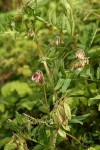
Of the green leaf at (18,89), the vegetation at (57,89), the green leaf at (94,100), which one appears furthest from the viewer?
the green leaf at (18,89)

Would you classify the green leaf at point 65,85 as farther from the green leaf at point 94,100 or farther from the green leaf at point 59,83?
the green leaf at point 94,100

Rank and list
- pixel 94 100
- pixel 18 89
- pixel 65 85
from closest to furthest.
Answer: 1. pixel 65 85
2. pixel 94 100
3. pixel 18 89

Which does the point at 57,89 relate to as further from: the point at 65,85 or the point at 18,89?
the point at 18,89

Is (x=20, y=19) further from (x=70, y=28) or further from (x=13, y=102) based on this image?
(x=13, y=102)

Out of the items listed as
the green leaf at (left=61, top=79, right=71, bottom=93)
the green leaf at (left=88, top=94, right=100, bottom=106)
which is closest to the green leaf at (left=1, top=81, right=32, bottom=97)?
the green leaf at (left=88, top=94, right=100, bottom=106)

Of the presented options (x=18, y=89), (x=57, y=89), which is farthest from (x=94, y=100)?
(x=18, y=89)

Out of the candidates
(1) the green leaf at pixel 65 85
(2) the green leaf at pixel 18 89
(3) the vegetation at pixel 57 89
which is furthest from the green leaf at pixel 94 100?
(2) the green leaf at pixel 18 89

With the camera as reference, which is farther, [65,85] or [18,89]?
[18,89]

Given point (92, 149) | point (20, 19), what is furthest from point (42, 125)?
point (20, 19)
